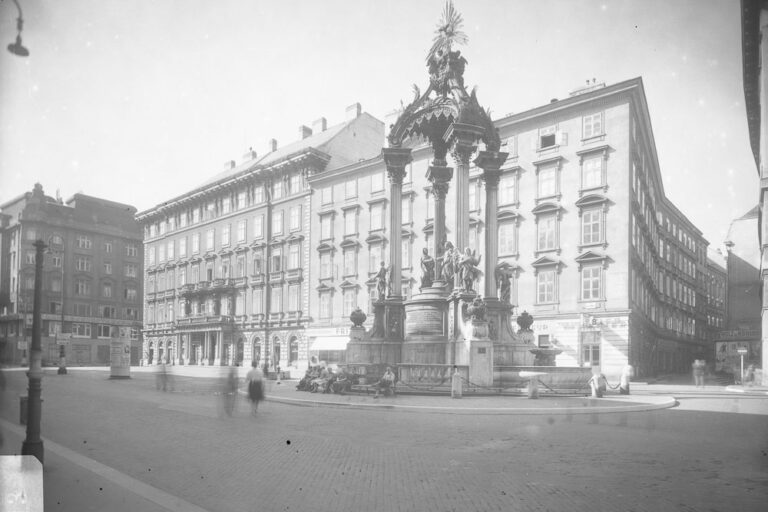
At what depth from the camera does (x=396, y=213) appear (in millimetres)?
25922

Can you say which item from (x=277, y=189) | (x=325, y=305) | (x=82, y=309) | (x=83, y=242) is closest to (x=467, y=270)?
(x=325, y=305)

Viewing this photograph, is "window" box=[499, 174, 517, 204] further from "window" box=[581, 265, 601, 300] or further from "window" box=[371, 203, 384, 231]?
"window" box=[371, 203, 384, 231]

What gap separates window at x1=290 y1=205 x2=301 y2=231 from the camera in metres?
57.4

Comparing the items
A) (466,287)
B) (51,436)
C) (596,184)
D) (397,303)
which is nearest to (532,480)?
(51,436)

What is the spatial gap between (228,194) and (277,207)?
9.42 m

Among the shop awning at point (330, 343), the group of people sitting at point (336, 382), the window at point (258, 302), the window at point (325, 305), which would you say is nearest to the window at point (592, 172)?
the shop awning at point (330, 343)

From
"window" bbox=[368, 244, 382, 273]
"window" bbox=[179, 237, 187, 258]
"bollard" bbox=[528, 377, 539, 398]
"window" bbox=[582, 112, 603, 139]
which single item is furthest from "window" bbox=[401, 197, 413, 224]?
"window" bbox=[179, 237, 187, 258]

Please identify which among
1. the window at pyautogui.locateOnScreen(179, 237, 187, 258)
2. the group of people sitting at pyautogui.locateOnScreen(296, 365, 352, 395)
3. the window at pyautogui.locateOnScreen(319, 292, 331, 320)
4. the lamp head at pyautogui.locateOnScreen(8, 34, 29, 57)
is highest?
the window at pyautogui.locateOnScreen(179, 237, 187, 258)

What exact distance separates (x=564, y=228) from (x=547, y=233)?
1.29 m

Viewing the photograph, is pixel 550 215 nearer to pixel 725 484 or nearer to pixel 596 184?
pixel 596 184

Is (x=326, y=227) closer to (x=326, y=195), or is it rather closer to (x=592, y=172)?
(x=326, y=195)

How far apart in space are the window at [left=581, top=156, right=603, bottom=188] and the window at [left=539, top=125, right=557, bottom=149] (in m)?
2.82

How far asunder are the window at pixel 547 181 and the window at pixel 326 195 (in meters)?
20.6

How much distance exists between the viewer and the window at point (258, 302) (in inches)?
2350
